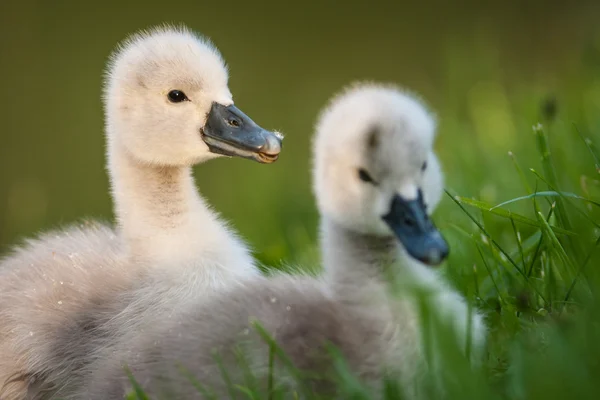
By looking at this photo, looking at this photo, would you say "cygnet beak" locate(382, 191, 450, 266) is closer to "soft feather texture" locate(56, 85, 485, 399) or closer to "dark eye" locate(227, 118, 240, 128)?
"soft feather texture" locate(56, 85, 485, 399)

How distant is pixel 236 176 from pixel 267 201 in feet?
6.17

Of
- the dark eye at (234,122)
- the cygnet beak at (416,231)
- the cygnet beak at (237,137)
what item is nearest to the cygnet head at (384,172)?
the cygnet beak at (416,231)

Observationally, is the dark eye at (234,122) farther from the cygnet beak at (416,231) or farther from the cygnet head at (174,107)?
the cygnet beak at (416,231)

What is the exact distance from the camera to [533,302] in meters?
2.86

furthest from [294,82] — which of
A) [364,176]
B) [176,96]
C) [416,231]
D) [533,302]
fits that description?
[416,231]

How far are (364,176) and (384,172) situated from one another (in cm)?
7

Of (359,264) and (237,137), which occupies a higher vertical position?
(237,137)

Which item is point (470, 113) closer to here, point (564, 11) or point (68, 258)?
point (68, 258)

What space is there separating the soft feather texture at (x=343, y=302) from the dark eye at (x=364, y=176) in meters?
0.01

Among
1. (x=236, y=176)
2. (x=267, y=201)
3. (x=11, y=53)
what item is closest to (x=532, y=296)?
(x=267, y=201)

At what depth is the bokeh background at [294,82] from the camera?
17.5ft

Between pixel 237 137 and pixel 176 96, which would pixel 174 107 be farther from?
pixel 237 137

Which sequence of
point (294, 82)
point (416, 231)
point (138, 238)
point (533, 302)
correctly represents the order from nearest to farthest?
1. point (416, 231)
2. point (533, 302)
3. point (138, 238)
4. point (294, 82)

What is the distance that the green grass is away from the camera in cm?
209
